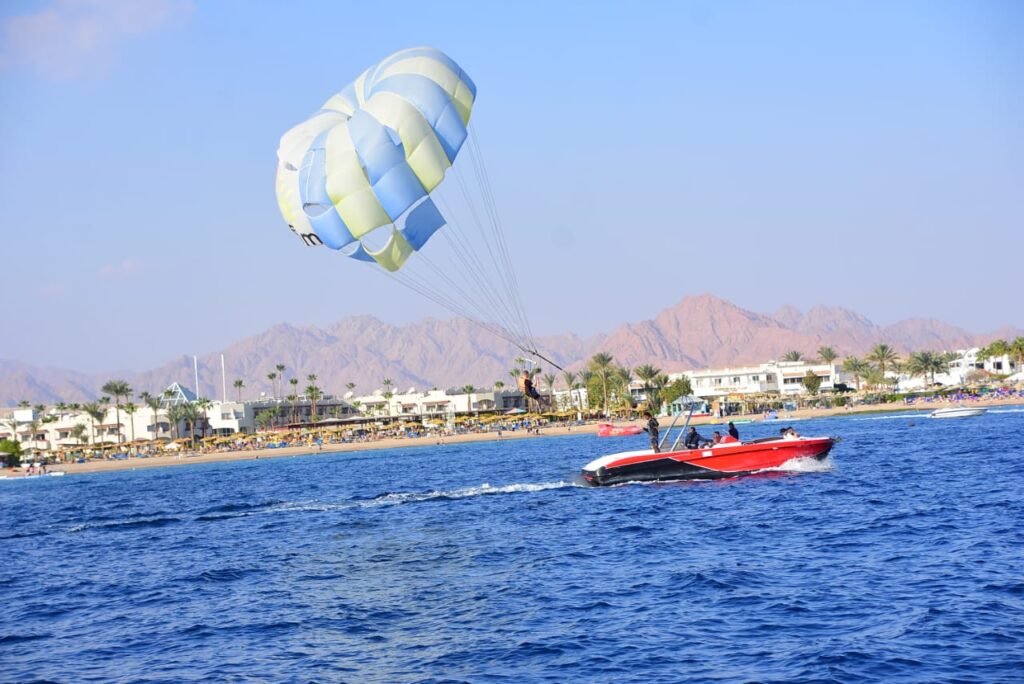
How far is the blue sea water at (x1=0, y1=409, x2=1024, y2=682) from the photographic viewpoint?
51.5 ft

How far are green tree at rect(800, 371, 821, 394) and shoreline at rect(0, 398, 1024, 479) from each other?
75.9 ft

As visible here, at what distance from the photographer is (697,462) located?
3953 cm

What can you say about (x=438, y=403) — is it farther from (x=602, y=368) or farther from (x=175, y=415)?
(x=175, y=415)

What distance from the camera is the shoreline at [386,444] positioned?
4564 inches

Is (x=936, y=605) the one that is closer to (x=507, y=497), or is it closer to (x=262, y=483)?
(x=507, y=497)

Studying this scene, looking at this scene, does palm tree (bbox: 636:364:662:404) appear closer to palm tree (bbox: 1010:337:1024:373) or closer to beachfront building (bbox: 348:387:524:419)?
beachfront building (bbox: 348:387:524:419)

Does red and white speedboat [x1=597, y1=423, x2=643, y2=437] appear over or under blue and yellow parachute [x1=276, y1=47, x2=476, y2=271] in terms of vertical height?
under

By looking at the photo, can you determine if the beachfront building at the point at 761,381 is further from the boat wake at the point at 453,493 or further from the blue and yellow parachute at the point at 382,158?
the blue and yellow parachute at the point at 382,158

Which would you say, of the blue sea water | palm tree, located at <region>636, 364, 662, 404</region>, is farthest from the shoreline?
the blue sea water

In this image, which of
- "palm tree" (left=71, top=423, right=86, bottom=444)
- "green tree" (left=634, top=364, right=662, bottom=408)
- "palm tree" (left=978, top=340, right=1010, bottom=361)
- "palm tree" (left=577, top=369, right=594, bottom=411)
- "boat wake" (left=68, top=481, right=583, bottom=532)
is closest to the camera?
"boat wake" (left=68, top=481, right=583, bottom=532)

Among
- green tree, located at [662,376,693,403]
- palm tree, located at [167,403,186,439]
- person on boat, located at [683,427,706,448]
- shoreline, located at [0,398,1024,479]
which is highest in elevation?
palm tree, located at [167,403,186,439]

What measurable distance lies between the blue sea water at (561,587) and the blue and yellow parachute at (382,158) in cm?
831

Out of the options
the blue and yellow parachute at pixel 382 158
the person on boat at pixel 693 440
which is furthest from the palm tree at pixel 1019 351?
the blue and yellow parachute at pixel 382 158

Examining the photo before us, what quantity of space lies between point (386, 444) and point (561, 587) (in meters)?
101
